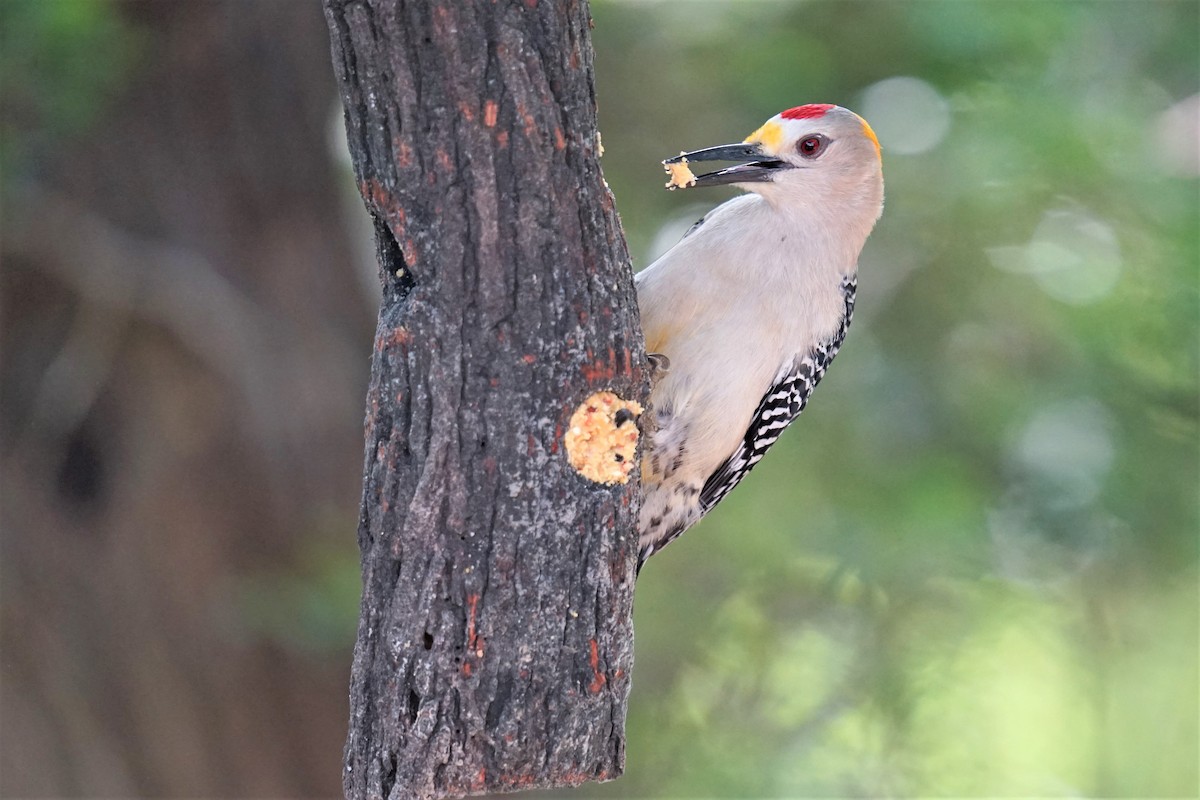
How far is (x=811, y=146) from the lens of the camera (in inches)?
155

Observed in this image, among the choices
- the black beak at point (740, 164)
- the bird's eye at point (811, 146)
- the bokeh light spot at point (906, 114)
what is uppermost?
the bokeh light spot at point (906, 114)

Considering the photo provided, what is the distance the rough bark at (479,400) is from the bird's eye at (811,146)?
4.40ft

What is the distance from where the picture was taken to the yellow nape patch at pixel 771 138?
12.9 ft

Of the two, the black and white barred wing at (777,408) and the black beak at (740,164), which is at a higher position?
the black beak at (740,164)

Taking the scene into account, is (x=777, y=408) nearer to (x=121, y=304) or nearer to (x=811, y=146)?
(x=811, y=146)

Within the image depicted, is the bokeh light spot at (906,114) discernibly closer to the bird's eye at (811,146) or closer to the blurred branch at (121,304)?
the bird's eye at (811,146)

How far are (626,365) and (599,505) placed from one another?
301 millimetres

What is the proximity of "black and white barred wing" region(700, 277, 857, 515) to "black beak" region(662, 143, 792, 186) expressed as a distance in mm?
442

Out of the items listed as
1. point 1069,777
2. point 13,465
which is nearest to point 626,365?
point 13,465

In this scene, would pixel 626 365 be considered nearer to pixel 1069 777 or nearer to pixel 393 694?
pixel 393 694

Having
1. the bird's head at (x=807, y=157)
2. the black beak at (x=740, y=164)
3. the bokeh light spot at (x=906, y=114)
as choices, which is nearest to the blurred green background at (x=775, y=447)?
the bokeh light spot at (x=906, y=114)

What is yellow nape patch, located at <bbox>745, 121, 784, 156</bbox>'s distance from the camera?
3.93 metres

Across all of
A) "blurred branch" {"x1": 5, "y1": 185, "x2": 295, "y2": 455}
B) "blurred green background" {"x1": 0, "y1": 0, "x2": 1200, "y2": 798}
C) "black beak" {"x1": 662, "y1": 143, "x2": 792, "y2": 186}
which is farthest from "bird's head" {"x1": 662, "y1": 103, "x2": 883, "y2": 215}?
"blurred branch" {"x1": 5, "y1": 185, "x2": 295, "y2": 455}

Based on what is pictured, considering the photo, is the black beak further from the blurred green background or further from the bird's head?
the blurred green background
